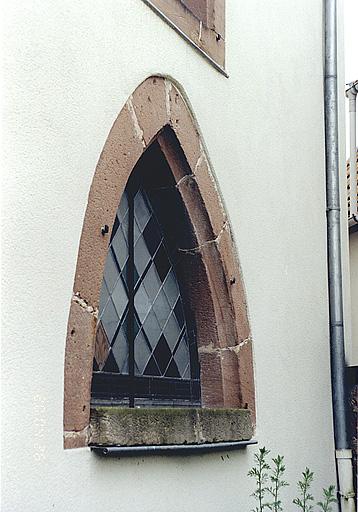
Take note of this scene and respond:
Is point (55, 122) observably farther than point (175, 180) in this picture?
No

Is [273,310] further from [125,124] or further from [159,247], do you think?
[125,124]

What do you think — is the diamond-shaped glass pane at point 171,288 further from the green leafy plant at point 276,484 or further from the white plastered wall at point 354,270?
the white plastered wall at point 354,270

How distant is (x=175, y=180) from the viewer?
4977mm

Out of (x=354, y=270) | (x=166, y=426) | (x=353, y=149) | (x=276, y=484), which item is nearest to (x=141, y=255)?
(x=166, y=426)

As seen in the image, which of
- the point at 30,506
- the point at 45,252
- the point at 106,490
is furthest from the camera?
the point at 106,490

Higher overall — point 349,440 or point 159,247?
point 159,247

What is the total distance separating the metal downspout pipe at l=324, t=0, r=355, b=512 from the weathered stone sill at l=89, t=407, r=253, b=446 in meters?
1.53

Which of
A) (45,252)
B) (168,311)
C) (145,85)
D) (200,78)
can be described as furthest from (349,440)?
(45,252)

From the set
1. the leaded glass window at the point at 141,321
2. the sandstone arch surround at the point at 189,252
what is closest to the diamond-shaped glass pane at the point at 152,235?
the leaded glass window at the point at 141,321

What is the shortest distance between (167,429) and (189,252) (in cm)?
104

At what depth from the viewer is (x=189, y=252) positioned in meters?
5.18

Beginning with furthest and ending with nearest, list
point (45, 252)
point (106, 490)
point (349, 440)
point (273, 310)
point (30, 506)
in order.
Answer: point (349, 440) < point (273, 310) < point (106, 490) < point (45, 252) < point (30, 506)

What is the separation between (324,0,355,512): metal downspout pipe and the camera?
21.8 feet

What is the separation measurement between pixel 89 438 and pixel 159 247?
1.36 metres
